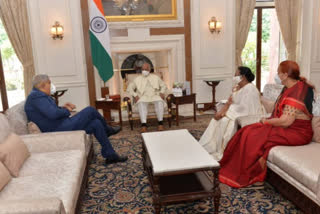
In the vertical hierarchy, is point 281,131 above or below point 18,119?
below

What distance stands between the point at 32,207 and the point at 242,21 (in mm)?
6479

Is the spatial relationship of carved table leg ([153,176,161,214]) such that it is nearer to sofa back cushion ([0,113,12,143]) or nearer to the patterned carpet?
the patterned carpet

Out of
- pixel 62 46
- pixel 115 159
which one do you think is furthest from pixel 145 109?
pixel 62 46

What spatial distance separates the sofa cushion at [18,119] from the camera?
3282mm

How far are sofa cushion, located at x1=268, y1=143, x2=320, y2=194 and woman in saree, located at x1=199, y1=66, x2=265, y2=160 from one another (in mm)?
951

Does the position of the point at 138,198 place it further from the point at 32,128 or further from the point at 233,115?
the point at 233,115

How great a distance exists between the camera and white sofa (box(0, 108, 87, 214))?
1752 millimetres

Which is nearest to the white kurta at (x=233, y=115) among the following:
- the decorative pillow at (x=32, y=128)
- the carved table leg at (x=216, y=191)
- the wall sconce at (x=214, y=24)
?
the carved table leg at (x=216, y=191)

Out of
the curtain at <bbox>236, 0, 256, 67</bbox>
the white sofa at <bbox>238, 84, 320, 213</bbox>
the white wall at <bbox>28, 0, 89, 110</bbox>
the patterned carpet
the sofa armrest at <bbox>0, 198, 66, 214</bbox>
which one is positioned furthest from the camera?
the curtain at <bbox>236, 0, 256, 67</bbox>

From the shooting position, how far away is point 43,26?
6.09 m

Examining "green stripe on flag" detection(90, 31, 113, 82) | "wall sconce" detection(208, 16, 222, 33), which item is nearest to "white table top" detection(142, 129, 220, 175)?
"green stripe on flag" detection(90, 31, 113, 82)

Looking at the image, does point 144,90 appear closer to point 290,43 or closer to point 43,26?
point 43,26

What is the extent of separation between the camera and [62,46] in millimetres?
6230

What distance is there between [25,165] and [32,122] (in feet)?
2.73
